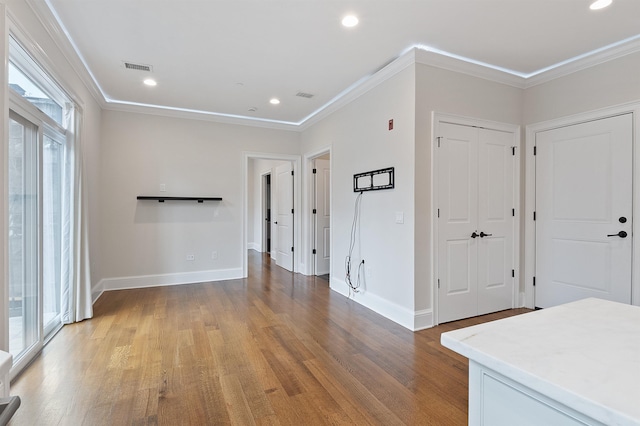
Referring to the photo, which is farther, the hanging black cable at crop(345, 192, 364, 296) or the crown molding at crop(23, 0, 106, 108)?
the hanging black cable at crop(345, 192, 364, 296)

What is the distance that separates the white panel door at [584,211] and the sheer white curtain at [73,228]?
496 centimetres

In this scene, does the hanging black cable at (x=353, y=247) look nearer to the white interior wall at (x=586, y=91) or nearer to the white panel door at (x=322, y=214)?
the white panel door at (x=322, y=214)

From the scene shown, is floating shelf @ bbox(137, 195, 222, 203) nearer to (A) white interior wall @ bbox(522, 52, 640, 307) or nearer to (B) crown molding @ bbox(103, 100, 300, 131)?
(B) crown molding @ bbox(103, 100, 300, 131)

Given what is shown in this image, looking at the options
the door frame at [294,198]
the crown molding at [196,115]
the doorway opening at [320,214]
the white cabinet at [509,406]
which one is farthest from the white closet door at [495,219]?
the crown molding at [196,115]

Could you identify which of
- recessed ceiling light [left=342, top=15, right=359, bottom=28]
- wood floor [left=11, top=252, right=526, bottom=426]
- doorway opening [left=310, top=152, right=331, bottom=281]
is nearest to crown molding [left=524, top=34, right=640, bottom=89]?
recessed ceiling light [left=342, top=15, right=359, bottom=28]

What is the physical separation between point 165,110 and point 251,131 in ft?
4.35

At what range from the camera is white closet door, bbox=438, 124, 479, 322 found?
3.32 meters

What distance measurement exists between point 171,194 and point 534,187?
193 inches

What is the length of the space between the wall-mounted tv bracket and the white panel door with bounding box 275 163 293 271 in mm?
2190

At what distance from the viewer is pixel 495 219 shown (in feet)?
11.9

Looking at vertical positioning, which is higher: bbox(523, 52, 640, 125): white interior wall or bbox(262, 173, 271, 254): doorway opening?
bbox(523, 52, 640, 125): white interior wall

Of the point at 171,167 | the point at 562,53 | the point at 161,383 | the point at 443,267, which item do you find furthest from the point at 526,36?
the point at 171,167

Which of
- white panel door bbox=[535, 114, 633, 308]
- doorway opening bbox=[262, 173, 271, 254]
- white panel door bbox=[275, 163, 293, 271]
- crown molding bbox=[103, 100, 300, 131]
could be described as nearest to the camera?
white panel door bbox=[535, 114, 633, 308]

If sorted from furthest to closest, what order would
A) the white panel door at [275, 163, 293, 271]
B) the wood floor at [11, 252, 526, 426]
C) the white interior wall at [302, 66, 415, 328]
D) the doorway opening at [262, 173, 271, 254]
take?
the doorway opening at [262, 173, 271, 254]
the white panel door at [275, 163, 293, 271]
the white interior wall at [302, 66, 415, 328]
the wood floor at [11, 252, 526, 426]
